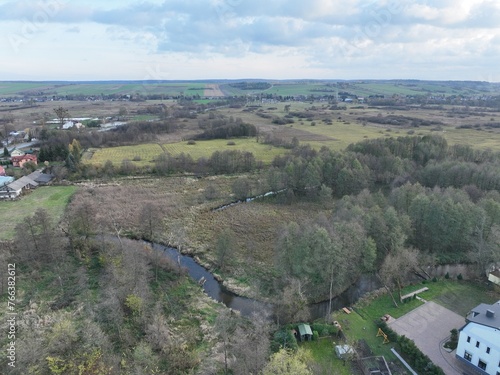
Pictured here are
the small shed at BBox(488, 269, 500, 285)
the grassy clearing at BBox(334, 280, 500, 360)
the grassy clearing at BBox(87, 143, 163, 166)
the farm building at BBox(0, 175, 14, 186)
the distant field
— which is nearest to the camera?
the grassy clearing at BBox(334, 280, 500, 360)

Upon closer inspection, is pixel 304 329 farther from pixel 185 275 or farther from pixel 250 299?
pixel 185 275

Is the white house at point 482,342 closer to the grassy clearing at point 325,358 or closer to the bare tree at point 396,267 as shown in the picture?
the bare tree at point 396,267

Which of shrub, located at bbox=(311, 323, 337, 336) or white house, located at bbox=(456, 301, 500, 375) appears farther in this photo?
shrub, located at bbox=(311, 323, 337, 336)

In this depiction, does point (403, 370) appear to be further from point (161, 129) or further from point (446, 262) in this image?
point (161, 129)

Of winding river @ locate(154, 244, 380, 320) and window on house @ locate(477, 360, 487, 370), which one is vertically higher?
window on house @ locate(477, 360, 487, 370)

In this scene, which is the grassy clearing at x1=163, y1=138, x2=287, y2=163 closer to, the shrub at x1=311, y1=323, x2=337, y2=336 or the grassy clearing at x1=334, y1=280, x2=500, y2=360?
the grassy clearing at x1=334, y1=280, x2=500, y2=360

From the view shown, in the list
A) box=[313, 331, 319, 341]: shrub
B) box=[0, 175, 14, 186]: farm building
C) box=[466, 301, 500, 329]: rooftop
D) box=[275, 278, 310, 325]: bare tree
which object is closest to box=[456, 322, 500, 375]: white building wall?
box=[466, 301, 500, 329]: rooftop

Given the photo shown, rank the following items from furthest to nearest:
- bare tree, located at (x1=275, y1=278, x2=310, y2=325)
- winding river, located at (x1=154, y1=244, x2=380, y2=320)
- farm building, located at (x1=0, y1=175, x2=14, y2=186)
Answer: farm building, located at (x1=0, y1=175, x2=14, y2=186) < winding river, located at (x1=154, y1=244, x2=380, y2=320) < bare tree, located at (x1=275, y1=278, x2=310, y2=325)

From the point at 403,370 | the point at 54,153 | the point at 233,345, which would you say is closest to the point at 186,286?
the point at 233,345
